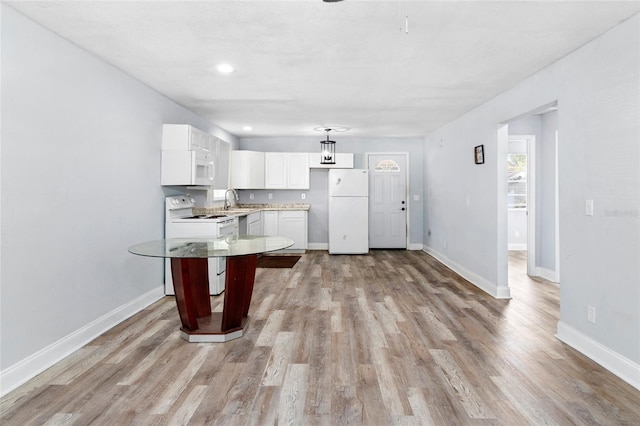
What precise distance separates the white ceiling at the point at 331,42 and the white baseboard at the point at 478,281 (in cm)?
219

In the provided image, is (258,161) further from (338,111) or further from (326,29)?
(326,29)

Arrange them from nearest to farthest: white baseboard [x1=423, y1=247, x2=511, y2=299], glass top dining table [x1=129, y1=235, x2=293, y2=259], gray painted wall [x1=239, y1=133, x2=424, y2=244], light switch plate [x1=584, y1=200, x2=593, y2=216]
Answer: glass top dining table [x1=129, y1=235, x2=293, y2=259]
light switch plate [x1=584, y1=200, x2=593, y2=216]
white baseboard [x1=423, y1=247, x2=511, y2=299]
gray painted wall [x1=239, y1=133, x2=424, y2=244]

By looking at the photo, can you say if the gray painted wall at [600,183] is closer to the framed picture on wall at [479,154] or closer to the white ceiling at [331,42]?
the white ceiling at [331,42]

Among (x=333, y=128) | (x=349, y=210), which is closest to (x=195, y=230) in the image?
(x=333, y=128)

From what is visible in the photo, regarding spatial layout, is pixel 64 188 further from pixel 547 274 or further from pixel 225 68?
pixel 547 274

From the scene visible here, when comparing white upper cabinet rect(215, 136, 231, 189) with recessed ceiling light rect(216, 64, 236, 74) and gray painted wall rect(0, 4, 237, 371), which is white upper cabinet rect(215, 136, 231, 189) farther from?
recessed ceiling light rect(216, 64, 236, 74)

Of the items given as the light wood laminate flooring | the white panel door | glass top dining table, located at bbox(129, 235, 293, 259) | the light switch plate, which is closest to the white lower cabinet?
the white panel door

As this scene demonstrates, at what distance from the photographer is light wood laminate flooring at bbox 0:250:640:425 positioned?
6.26 ft

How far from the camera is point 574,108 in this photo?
278cm

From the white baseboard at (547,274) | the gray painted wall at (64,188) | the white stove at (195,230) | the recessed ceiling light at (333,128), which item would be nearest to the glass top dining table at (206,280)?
the gray painted wall at (64,188)

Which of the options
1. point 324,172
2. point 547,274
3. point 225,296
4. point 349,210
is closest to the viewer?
point 225,296

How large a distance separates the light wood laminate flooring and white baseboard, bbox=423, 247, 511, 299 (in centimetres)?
23

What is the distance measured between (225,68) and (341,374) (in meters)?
2.68

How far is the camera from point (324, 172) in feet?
24.3
